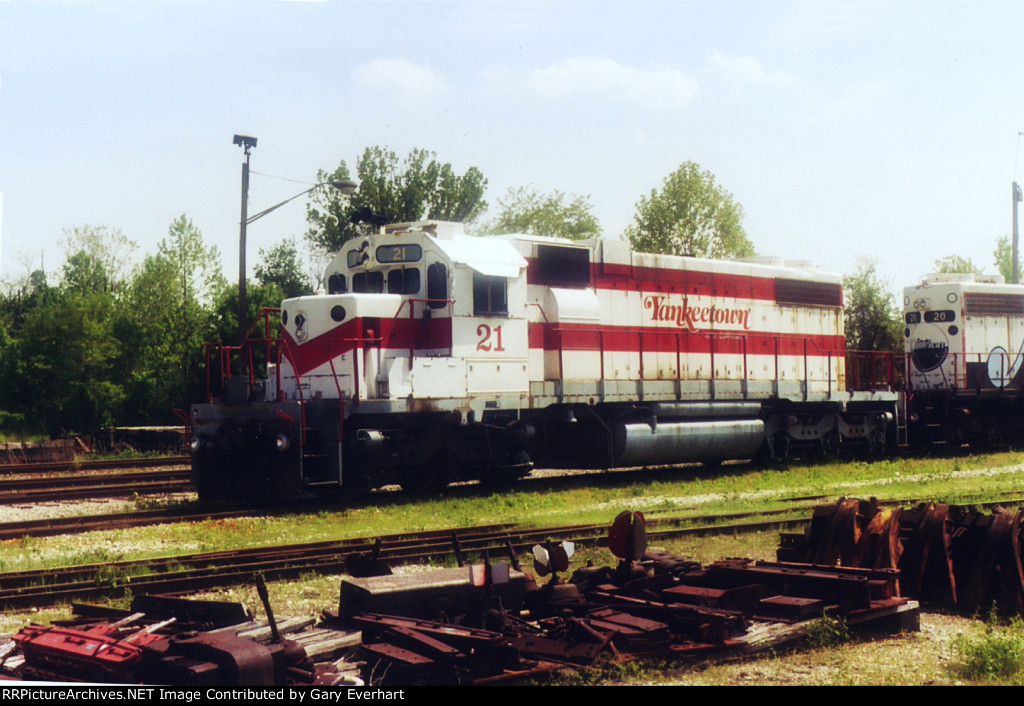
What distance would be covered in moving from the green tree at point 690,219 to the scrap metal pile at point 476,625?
3087 cm

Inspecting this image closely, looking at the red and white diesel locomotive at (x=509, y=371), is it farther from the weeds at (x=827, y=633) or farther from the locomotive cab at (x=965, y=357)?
the weeds at (x=827, y=633)

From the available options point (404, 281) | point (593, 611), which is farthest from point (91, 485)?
point (593, 611)

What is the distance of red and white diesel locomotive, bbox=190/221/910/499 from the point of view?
13.6m

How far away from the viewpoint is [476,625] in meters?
6.48

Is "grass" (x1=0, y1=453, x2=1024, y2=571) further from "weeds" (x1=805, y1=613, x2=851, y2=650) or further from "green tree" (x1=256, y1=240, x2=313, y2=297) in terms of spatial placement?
"green tree" (x1=256, y1=240, x2=313, y2=297)

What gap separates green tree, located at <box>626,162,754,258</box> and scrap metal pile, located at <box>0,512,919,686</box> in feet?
101

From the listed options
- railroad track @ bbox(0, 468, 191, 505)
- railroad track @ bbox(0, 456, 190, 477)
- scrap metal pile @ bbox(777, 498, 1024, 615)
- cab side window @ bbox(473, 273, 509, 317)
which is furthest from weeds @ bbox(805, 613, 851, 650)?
railroad track @ bbox(0, 456, 190, 477)

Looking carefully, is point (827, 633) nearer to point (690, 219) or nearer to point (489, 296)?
point (489, 296)

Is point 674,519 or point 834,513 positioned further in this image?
point 674,519

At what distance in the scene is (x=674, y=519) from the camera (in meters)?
11.9

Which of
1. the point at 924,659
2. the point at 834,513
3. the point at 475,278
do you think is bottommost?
the point at 924,659

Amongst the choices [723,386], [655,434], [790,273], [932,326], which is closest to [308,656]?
[655,434]

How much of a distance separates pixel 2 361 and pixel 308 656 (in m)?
30.6

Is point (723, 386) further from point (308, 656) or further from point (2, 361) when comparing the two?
point (2, 361)
